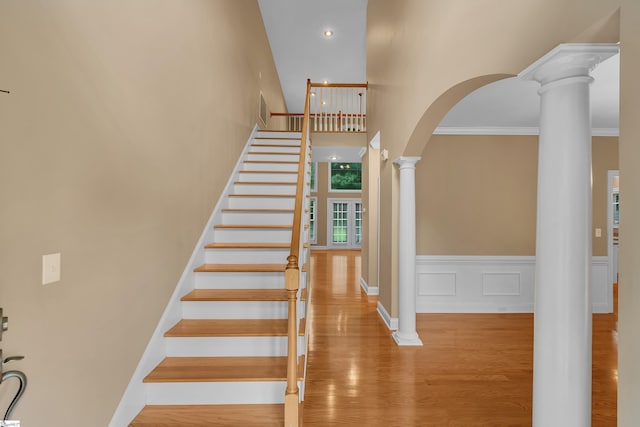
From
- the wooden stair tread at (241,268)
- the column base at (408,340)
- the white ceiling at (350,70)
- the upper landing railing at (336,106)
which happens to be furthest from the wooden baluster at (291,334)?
the upper landing railing at (336,106)

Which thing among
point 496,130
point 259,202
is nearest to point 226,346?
point 259,202

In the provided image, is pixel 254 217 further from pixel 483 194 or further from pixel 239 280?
pixel 483 194

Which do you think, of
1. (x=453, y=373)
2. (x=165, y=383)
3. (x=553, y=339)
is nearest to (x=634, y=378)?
(x=553, y=339)

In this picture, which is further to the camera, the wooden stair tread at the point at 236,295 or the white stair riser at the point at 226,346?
the wooden stair tread at the point at 236,295

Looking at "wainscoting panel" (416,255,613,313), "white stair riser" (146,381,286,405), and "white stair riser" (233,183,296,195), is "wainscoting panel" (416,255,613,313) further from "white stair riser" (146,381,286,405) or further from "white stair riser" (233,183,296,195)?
"white stair riser" (146,381,286,405)

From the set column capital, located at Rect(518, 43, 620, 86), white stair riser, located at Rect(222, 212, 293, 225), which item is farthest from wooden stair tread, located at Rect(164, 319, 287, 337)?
column capital, located at Rect(518, 43, 620, 86)

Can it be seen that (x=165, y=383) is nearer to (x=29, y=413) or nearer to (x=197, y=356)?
(x=197, y=356)

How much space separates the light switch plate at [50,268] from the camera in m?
1.32

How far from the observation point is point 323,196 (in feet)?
42.9

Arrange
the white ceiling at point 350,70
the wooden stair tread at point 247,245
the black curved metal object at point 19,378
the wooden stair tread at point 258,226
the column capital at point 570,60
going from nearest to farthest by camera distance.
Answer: the black curved metal object at point 19,378, the column capital at point 570,60, the wooden stair tread at point 247,245, the white ceiling at point 350,70, the wooden stair tread at point 258,226

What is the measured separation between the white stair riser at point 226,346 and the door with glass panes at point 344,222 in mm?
10783

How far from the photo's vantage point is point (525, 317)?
453 cm

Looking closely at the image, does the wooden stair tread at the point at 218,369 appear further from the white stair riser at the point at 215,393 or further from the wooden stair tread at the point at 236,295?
the wooden stair tread at the point at 236,295

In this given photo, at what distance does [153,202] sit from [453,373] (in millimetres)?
2910
